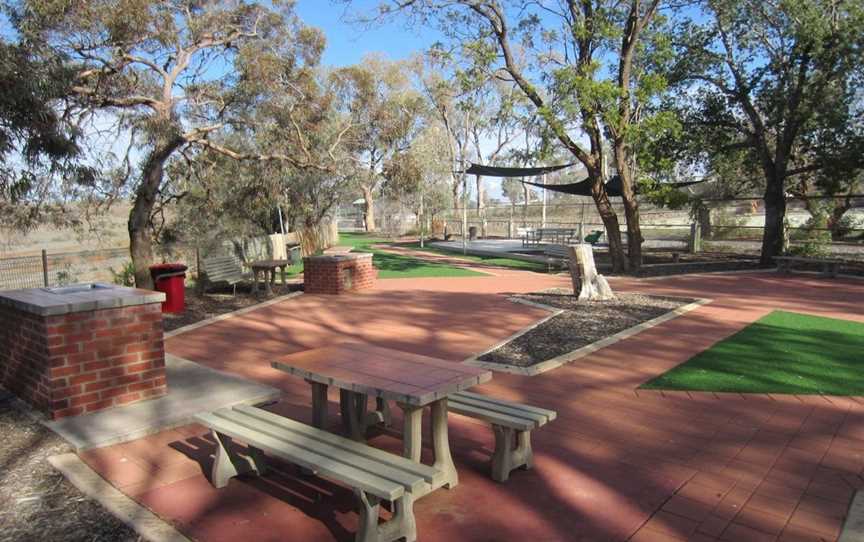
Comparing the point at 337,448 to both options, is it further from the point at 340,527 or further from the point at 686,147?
the point at 686,147

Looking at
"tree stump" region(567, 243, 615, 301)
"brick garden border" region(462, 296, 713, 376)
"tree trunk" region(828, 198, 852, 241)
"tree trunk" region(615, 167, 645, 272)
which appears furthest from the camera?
"tree trunk" region(828, 198, 852, 241)

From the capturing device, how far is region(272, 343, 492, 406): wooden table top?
10.2 ft

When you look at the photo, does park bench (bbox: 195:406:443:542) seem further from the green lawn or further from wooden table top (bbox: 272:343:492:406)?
the green lawn

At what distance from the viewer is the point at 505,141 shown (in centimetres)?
5091

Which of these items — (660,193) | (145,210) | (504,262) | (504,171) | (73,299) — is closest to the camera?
(73,299)

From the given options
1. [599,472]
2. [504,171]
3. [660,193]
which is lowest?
[599,472]

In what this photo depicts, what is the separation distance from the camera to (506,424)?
135 inches

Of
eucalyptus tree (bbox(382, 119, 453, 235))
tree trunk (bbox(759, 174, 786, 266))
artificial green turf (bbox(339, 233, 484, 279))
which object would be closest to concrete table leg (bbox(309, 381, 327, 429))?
artificial green turf (bbox(339, 233, 484, 279))

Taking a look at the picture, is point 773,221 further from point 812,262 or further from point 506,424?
point 506,424

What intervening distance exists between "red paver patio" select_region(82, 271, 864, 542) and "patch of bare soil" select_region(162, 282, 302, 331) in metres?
2.06

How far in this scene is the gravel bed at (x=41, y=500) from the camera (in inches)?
114

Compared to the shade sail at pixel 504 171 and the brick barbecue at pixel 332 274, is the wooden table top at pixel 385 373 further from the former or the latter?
the shade sail at pixel 504 171

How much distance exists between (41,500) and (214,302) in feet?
24.6

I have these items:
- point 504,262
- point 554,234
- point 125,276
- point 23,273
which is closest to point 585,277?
point 504,262
